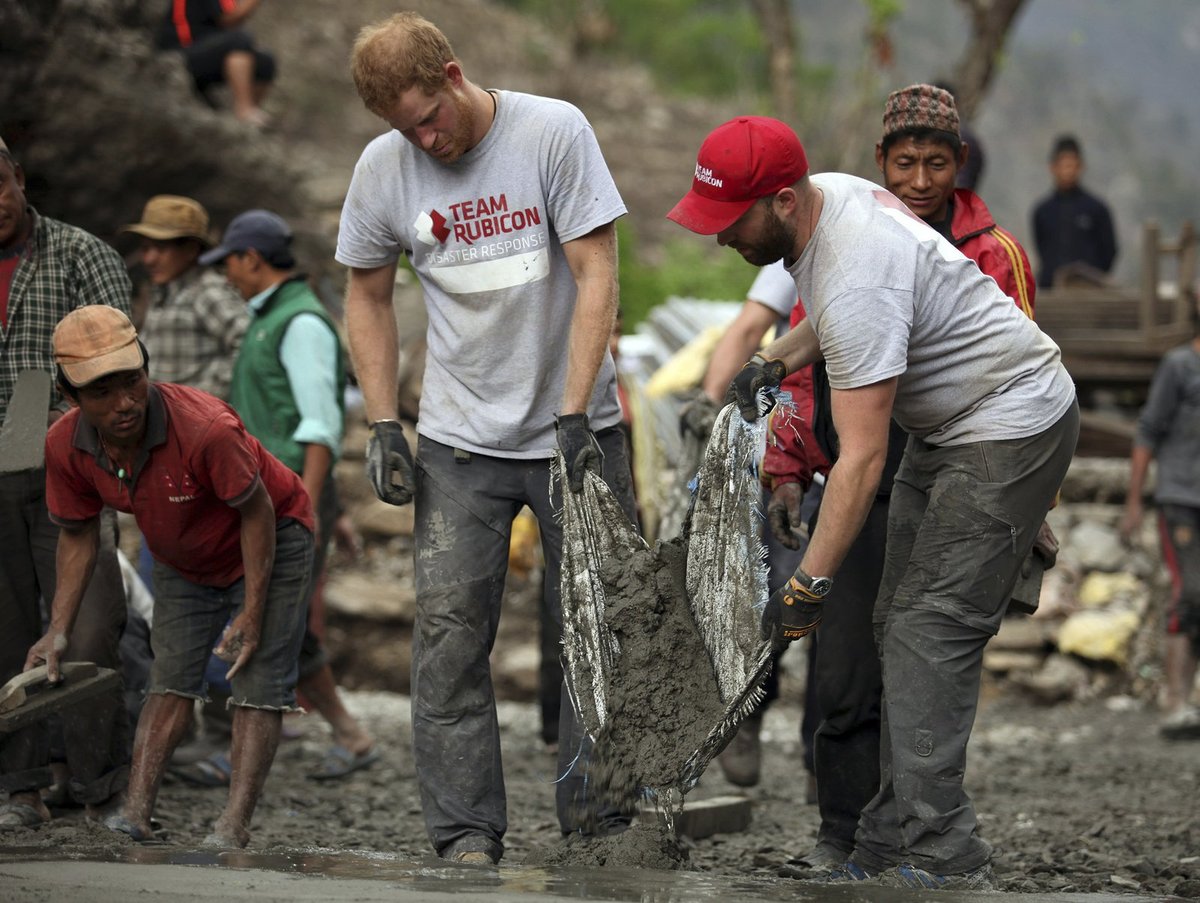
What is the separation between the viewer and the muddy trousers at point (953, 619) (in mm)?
3709

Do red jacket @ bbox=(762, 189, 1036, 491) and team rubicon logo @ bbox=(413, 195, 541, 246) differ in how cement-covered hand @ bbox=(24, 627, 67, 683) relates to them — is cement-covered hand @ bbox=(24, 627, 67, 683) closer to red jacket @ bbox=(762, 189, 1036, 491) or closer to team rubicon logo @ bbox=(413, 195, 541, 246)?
team rubicon logo @ bbox=(413, 195, 541, 246)

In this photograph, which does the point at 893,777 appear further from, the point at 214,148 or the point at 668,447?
the point at 214,148

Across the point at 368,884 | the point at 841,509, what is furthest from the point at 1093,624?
the point at 368,884

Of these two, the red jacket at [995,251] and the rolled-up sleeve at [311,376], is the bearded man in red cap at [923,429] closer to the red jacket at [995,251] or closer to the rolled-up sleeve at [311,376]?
the red jacket at [995,251]

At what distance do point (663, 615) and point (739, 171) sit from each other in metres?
1.24

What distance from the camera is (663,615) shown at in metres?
4.05

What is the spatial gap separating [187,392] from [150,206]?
2033 millimetres

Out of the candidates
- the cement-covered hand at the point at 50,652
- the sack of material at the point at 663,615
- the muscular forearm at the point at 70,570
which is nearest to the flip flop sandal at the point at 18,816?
the cement-covered hand at the point at 50,652

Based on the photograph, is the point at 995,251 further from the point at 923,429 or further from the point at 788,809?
the point at 788,809

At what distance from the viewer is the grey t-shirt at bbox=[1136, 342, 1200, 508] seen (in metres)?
8.06

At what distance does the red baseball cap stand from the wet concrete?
1562 millimetres

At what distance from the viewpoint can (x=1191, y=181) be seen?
31.0m

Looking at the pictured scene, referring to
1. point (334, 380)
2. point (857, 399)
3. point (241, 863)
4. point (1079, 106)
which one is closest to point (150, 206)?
point (334, 380)

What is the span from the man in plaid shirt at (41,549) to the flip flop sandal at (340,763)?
1.44m
